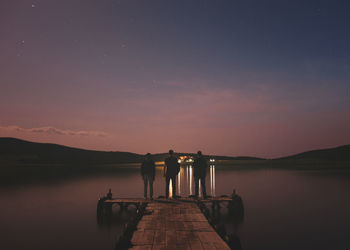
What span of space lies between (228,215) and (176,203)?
498 centimetres

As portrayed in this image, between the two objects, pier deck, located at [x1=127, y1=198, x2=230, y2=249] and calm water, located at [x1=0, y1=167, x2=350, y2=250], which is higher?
pier deck, located at [x1=127, y1=198, x2=230, y2=249]

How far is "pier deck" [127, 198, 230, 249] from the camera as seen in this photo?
7016 mm

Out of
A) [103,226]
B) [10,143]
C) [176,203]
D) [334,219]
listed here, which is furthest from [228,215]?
[10,143]

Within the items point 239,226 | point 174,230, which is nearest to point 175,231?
point 174,230

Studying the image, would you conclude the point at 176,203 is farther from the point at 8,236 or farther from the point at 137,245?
the point at 8,236

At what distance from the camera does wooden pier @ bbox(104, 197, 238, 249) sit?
277 inches

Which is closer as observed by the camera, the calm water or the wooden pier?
the wooden pier

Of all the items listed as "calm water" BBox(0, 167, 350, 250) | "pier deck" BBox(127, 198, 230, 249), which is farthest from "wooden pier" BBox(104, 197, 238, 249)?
"calm water" BBox(0, 167, 350, 250)

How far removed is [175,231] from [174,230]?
114 millimetres

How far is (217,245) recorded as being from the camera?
6973 millimetres

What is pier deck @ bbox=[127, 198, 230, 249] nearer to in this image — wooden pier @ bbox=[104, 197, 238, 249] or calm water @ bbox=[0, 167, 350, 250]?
wooden pier @ bbox=[104, 197, 238, 249]

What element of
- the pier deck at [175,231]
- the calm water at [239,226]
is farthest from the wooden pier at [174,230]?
the calm water at [239,226]

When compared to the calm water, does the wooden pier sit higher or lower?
higher

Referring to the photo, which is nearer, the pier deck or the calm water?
the pier deck
